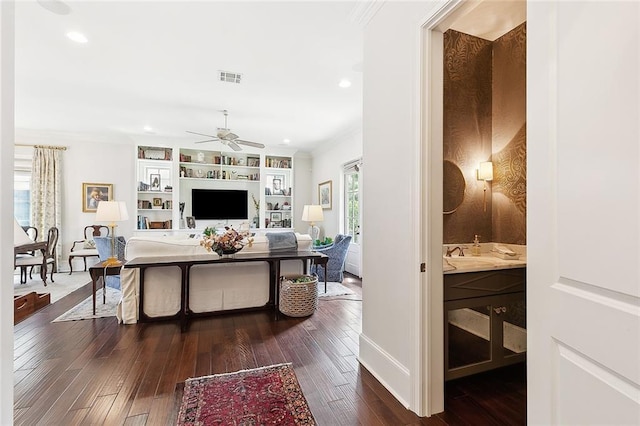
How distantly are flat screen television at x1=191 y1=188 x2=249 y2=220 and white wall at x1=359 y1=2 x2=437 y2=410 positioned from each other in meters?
5.16

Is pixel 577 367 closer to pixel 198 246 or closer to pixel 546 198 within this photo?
pixel 546 198

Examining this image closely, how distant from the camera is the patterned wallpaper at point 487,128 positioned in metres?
2.57

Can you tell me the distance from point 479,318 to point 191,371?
84.5 inches

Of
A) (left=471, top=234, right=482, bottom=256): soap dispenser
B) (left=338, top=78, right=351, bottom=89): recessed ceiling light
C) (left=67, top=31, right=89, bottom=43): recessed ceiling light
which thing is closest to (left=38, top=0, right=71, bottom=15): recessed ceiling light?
(left=67, top=31, right=89, bottom=43): recessed ceiling light

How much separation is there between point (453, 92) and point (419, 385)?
232cm

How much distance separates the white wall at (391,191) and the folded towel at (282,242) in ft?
5.23

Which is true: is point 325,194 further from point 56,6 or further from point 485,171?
point 56,6

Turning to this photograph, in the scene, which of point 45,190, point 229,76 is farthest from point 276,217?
point 45,190

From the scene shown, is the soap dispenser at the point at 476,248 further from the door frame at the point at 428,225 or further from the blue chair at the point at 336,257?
the blue chair at the point at 336,257

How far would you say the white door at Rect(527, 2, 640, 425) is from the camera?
0.74 m

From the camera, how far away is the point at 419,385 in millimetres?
1784

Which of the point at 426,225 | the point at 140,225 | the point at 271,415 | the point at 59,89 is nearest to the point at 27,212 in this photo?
the point at 140,225

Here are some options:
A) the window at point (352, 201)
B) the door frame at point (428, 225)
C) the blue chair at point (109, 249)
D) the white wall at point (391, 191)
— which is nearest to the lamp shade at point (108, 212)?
the blue chair at point (109, 249)

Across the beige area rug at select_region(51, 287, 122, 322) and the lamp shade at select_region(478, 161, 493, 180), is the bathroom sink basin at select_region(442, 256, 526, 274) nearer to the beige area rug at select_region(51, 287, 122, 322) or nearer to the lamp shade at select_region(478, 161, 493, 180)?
the lamp shade at select_region(478, 161, 493, 180)
